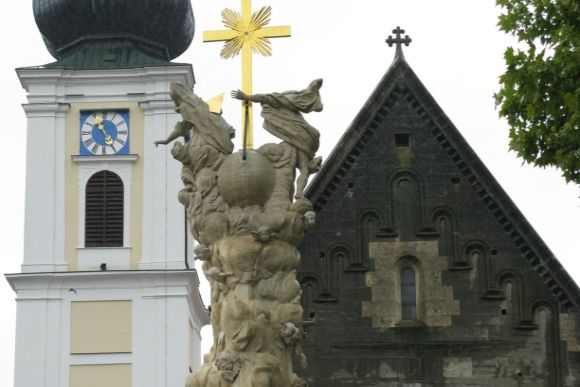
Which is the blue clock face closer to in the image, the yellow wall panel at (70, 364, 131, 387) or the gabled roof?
the yellow wall panel at (70, 364, 131, 387)

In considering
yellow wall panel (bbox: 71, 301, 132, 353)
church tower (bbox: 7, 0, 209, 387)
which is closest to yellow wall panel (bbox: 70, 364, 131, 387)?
church tower (bbox: 7, 0, 209, 387)

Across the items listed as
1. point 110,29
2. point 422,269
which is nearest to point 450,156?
point 422,269

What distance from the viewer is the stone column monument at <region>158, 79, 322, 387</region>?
2122 centimetres

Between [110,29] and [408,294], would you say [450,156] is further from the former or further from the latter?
[110,29]

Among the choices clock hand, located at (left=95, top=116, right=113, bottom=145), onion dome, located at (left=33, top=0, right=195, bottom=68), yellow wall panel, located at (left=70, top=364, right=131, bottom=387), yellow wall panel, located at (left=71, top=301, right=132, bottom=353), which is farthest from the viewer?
onion dome, located at (left=33, top=0, right=195, bottom=68)

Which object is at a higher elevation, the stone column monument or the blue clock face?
the blue clock face

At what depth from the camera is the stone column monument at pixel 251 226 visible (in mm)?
21219

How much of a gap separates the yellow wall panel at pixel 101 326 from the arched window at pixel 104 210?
4.35 feet

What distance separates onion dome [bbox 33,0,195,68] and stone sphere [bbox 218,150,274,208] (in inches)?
1111

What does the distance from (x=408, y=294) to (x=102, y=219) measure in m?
18.0

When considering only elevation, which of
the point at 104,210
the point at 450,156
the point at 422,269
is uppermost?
the point at 104,210

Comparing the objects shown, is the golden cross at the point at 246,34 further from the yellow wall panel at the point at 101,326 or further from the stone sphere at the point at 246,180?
the yellow wall panel at the point at 101,326

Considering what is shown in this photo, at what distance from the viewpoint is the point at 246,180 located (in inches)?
853

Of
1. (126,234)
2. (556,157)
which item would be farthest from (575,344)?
(126,234)
